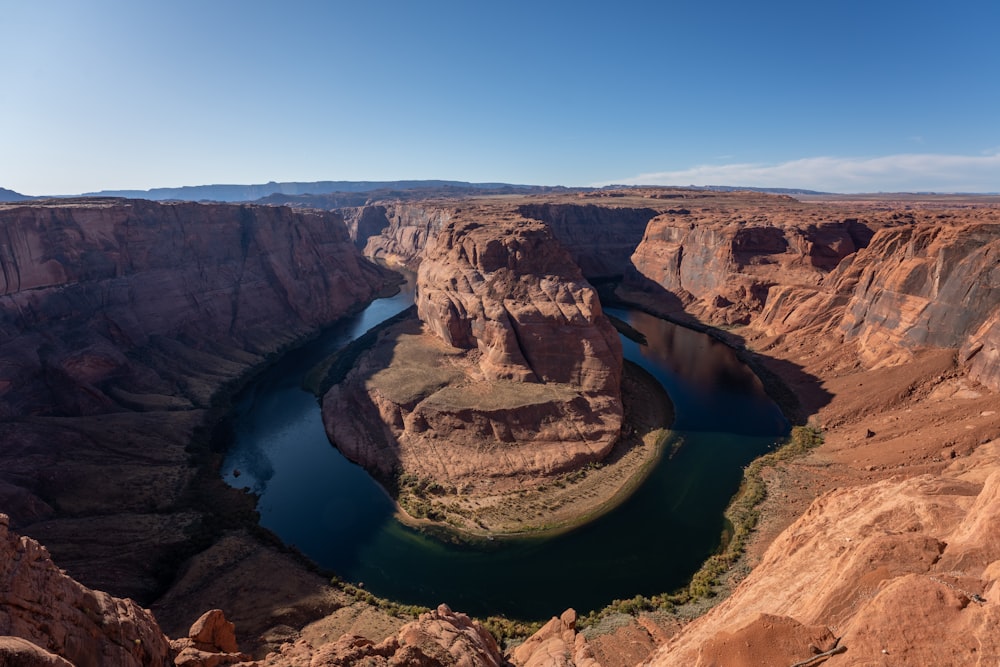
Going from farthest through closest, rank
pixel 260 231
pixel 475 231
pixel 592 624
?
pixel 260 231 → pixel 475 231 → pixel 592 624

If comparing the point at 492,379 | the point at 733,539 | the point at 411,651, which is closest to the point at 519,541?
the point at 733,539

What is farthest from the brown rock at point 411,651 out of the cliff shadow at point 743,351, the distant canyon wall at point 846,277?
the distant canyon wall at point 846,277

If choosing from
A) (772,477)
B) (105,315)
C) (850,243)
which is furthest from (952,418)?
(105,315)

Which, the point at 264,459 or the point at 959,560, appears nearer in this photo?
the point at 959,560

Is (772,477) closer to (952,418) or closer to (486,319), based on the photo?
(952,418)

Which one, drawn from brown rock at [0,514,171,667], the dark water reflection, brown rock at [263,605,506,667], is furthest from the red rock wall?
brown rock at [0,514,171,667]

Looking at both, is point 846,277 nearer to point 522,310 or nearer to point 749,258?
point 749,258

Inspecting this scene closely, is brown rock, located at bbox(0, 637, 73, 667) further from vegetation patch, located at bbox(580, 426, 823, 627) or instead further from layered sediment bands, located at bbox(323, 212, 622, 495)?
layered sediment bands, located at bbox(323, 212, 622, 495)
